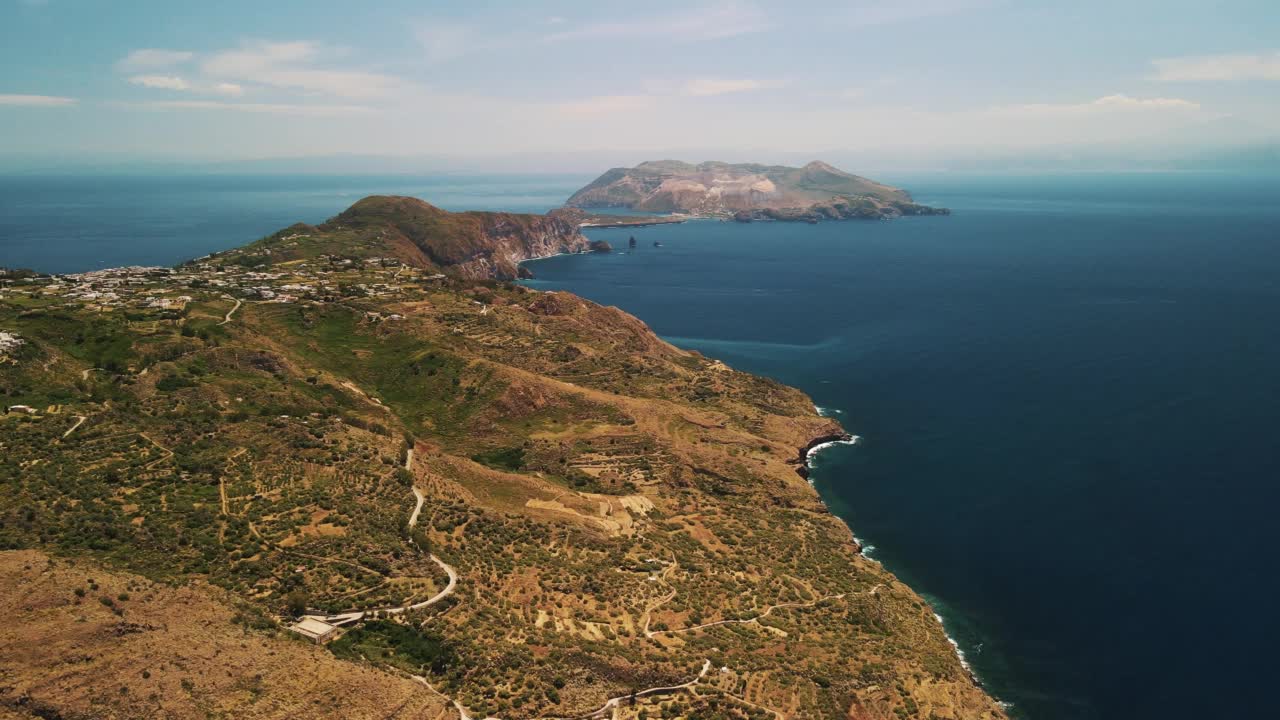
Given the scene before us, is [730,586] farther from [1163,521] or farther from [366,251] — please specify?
[366,251]

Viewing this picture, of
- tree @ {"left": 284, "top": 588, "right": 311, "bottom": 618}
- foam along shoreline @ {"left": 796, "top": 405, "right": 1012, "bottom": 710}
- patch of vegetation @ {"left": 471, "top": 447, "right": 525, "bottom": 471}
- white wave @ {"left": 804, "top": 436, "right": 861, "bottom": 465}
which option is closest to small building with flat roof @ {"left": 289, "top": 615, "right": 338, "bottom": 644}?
tree @ {"left": 284, "top": 588, "right": 311, "bottom": 618}

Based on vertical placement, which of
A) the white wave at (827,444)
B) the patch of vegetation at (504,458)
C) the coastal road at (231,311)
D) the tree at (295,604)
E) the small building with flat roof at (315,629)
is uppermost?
the coastal road at (231,311)

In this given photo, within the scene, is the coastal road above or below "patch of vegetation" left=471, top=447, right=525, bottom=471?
above

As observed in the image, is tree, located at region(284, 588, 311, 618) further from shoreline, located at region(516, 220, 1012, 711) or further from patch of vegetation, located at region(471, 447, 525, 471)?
shoreline, located at region(516, 220, 1012, 711)

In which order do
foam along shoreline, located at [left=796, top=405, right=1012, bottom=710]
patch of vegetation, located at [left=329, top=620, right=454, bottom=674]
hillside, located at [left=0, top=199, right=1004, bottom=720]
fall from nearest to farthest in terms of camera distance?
1. hillside, located at [left=0, top=199, right=1004, bottom=720]
2. patch of vegetation, located at [left=329, top=620, right=454, bottom=674]
3. foam along shoreline, located at [left=796, top=405, right=1012, bottom=710]

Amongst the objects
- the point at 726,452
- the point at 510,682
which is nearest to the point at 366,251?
the point at 726,452

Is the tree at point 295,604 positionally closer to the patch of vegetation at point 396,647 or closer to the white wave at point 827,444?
the patch of vegetation at point 396,647

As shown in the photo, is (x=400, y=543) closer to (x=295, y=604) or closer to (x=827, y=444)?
(x=295, y=604)

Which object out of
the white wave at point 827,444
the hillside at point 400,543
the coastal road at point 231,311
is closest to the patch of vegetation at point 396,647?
the hillside at point 400,543

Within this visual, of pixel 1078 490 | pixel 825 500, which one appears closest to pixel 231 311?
pixel 825 500
